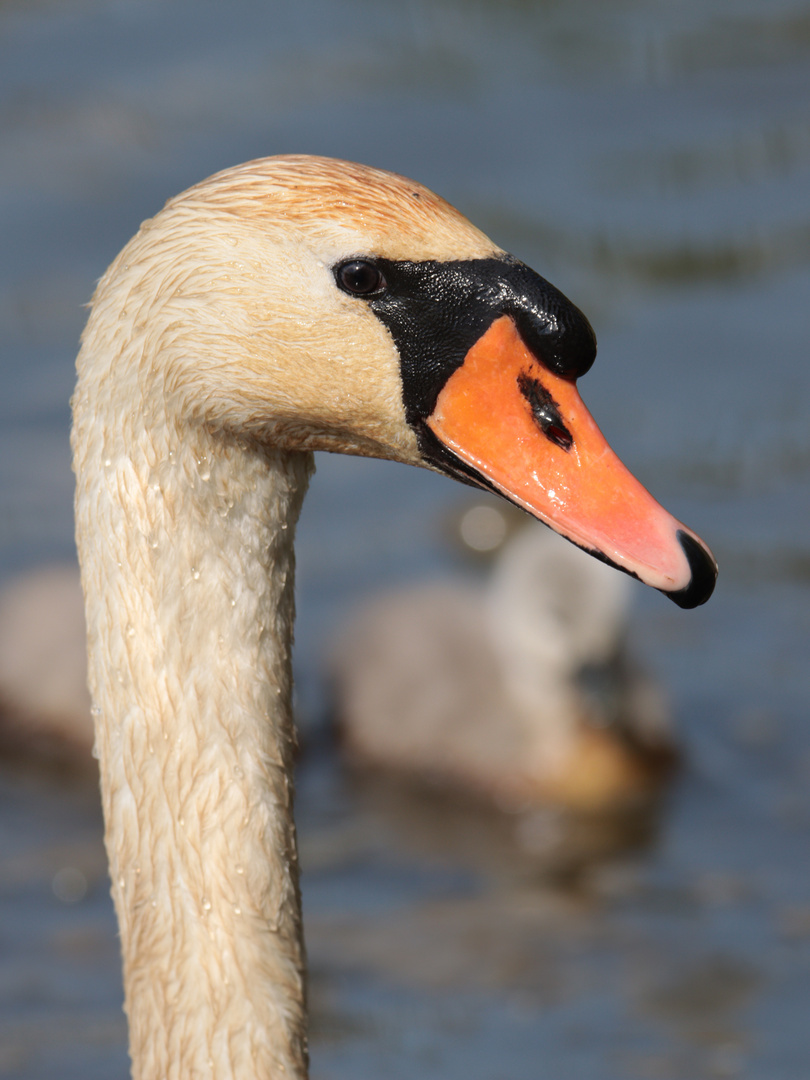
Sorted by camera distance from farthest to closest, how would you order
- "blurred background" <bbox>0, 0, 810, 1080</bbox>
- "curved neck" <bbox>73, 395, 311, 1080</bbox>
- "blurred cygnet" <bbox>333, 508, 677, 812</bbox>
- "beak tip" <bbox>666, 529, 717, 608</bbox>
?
"blurred cygnet" <bbox>333, 508, 677, 812</bbox>, "blurred background" <bbox>0, 0, 810, 1080</bbox>, "curved neck" <bbox>73, 395, 311, 1080</bbox>, "beak tip" <bbox>666, 529, 717, 608</bbox>

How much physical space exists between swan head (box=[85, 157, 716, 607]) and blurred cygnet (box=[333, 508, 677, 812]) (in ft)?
12.2

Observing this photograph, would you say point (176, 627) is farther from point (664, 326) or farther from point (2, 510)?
point (664, 326)

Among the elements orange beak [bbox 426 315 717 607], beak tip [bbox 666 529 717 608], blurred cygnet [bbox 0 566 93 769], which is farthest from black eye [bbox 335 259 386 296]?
blurred cygnet [bbox 0 566 93 769]

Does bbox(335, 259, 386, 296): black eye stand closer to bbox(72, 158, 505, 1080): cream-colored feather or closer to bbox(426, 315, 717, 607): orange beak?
bbox(72, 158, 505, 1080): cream-colored feather

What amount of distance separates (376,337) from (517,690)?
4026 mm

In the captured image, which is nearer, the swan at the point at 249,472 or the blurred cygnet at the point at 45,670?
the swan at the point at 249,472

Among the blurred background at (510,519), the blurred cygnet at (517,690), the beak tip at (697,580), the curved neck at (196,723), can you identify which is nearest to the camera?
the beak tip at (697,580)

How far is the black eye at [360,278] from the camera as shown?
2500 mm

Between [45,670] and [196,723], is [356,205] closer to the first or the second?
[196,723]

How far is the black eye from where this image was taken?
2.50m

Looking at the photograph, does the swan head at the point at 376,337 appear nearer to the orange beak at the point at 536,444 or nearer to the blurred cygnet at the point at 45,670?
the orange beak at the point at 536,444

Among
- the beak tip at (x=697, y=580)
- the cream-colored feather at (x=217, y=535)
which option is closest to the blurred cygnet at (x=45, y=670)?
the cream-colored feather at (x=217, y=535)

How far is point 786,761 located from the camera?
618 centimetres

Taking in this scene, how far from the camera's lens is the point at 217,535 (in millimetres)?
2627
